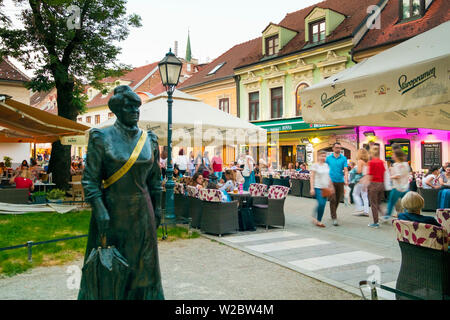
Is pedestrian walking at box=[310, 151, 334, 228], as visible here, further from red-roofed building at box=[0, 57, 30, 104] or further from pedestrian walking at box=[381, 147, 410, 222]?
red-roofed building at box=[0, 57, 30, 104]

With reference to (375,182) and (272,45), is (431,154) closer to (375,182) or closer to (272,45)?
(375,182)

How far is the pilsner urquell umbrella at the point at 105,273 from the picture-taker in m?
2.72

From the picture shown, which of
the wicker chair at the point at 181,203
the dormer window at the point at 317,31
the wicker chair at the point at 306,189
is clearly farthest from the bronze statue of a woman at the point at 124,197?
the dormer window at the point at 317,31

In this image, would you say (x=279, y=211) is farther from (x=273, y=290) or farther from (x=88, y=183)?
(x=88, y=183)

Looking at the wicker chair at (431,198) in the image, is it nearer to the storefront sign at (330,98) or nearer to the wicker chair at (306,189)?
the wicker chair at (306,189)

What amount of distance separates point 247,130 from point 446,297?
6891mm

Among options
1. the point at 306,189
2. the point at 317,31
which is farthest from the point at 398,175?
the point at 317,31

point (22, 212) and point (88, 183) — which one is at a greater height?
point (88, 183)

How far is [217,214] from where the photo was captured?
774 cm

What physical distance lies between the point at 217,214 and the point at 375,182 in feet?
13.3

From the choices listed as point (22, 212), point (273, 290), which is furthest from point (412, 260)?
point (22, 212)

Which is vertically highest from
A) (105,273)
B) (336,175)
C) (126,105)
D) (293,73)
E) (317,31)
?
(317,31)

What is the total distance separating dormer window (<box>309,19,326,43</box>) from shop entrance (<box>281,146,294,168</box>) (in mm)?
7036

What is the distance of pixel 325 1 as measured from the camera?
1006 inches
